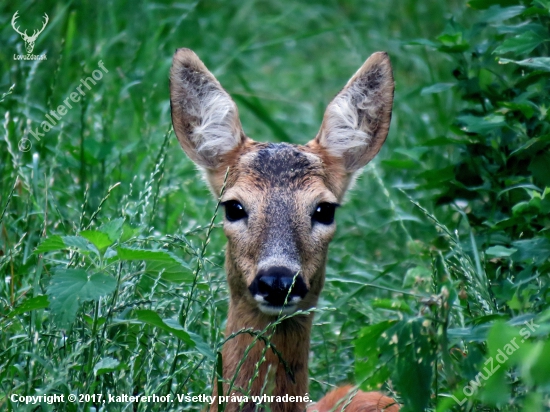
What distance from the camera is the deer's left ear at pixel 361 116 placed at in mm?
4367

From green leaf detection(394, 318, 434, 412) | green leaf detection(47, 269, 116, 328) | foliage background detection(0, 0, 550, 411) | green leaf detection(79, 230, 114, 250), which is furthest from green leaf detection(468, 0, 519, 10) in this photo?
green leaf detection(47, 269, 116, 328)

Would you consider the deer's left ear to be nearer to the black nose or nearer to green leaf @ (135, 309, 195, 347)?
the black nose

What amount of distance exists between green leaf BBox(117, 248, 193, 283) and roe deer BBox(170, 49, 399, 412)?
29cm

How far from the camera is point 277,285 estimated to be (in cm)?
351

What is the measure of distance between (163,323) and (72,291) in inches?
12.6

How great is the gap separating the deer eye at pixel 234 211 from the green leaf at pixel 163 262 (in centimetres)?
44

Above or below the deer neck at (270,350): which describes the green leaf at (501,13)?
above

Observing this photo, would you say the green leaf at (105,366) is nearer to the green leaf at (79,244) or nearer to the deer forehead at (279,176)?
the green leaf at (79,244)

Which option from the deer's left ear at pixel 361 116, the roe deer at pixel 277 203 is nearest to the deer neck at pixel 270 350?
the roe deer at pixel 277 203

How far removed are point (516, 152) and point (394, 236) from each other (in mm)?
1882

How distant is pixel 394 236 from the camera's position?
5.96 meters

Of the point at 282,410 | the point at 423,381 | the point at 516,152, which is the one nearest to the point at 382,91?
the point at 516,152

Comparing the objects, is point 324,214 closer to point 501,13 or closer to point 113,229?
point 113,229

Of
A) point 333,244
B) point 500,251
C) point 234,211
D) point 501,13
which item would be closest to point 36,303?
point 234,211
